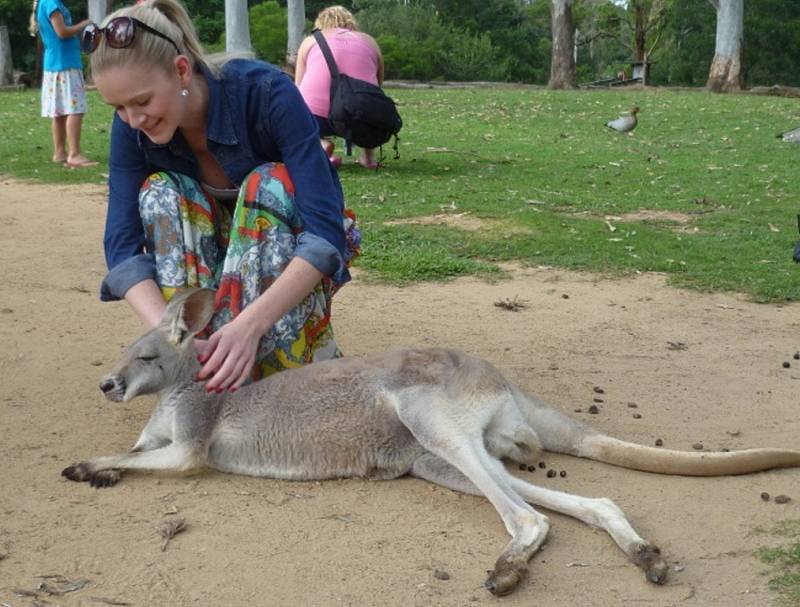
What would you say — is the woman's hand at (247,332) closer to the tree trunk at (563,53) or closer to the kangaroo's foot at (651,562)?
the kangaroo's foot at (651,562)

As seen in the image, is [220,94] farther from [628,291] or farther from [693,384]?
[628,291]

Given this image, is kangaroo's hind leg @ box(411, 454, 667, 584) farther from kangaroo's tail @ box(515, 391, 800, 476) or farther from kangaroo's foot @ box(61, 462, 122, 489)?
kangaroo's foot @ box(61, 462, 122, 489)

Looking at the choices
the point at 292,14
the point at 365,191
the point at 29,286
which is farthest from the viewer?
the point at 292,14

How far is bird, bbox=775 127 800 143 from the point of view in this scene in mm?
10008

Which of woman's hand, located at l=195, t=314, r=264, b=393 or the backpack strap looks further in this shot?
the backpack strap

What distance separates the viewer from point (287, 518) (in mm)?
2707

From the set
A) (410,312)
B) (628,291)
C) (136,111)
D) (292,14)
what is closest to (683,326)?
(628,291)

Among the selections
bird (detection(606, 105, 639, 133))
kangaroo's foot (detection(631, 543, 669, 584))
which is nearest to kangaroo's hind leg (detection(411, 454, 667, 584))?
kangaroo's foot (detection(631, 543, 669, 584))

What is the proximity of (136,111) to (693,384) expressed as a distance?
2.03 metres

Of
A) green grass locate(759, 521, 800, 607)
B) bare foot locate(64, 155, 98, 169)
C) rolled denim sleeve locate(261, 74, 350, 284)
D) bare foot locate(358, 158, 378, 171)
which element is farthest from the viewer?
bare foot locate(358, 158, 378, 171)

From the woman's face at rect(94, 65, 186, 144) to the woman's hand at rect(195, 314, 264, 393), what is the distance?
0.54 metres

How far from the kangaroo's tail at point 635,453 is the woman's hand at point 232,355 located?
2.51 ft

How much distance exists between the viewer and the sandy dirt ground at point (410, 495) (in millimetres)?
2379

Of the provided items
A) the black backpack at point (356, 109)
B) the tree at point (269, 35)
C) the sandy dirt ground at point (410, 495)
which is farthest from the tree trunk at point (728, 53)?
the sandy dirt ground at point (410, 495)
